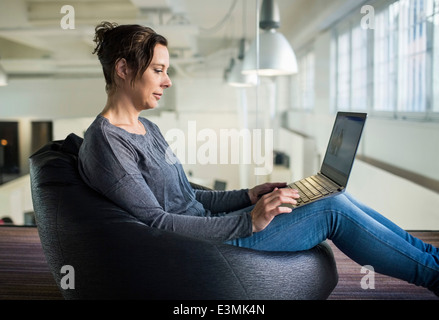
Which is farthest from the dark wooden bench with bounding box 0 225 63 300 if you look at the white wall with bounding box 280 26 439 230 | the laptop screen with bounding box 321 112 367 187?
the white wall with bounding box 280 26 439 230

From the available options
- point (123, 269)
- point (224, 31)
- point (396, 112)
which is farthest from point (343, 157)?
point (224, 31)

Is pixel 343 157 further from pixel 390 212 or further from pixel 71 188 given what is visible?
pixel 390 212

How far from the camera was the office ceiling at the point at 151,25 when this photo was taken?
2.95 metres

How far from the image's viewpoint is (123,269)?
4.42ft

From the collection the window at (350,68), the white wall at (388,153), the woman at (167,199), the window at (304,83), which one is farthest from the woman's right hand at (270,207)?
the window at (350,68)

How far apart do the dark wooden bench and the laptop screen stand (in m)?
1.17

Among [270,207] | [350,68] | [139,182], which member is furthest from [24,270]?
[350,68]

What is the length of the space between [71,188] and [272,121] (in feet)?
5.97

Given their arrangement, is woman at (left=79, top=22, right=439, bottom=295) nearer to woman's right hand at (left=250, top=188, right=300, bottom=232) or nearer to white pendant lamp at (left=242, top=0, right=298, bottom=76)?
woman's right hand at (left=250, top=188, right=300, bottom=232)

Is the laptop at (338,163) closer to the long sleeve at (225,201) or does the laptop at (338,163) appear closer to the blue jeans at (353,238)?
the blue jeans at (353,238)

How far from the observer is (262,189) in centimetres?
170

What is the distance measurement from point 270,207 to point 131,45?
2.07 feet

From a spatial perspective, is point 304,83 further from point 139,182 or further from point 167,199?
point 139,182
